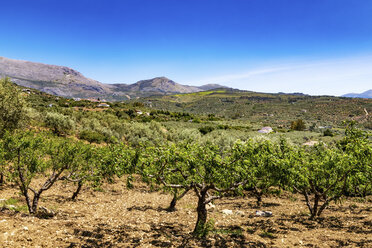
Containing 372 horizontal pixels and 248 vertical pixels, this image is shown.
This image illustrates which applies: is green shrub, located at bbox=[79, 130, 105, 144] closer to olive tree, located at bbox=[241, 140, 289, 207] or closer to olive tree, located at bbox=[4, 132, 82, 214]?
olive tree, located at bbox=[4, 132, 82, 214]

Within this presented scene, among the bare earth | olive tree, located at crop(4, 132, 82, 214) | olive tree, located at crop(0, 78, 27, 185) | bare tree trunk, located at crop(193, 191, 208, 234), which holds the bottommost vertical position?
the bare earth

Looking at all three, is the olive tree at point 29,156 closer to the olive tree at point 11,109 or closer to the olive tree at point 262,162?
the olive tree at point 262,162

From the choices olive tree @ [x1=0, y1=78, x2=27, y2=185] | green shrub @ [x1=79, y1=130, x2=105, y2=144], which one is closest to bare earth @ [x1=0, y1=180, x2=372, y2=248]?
olive tree @ [x1=0, y1=78, x2=27, y2=185]

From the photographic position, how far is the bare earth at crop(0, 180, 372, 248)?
32.5ft

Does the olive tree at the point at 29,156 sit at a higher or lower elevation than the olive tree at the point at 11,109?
lower

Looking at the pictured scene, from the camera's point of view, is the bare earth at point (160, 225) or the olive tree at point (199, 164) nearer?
the olive tree at point (199, 164)

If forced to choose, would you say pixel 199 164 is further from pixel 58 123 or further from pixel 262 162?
pixel 58 123

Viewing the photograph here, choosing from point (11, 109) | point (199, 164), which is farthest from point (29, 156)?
point (11, 109)

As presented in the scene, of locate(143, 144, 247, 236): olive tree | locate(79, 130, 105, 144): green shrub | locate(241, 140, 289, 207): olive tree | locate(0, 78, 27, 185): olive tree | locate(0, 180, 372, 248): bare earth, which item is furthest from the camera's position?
locate(79, 130, 105, 144): green shrub

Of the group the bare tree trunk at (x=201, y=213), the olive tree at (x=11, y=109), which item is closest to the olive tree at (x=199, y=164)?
the bare tree trunk at (x=201, y=213)

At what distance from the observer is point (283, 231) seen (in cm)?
1266

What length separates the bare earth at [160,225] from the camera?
9898 mm

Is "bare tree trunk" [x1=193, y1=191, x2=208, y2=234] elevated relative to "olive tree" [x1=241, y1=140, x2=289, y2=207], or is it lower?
lower

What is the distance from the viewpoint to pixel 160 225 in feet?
42.9
